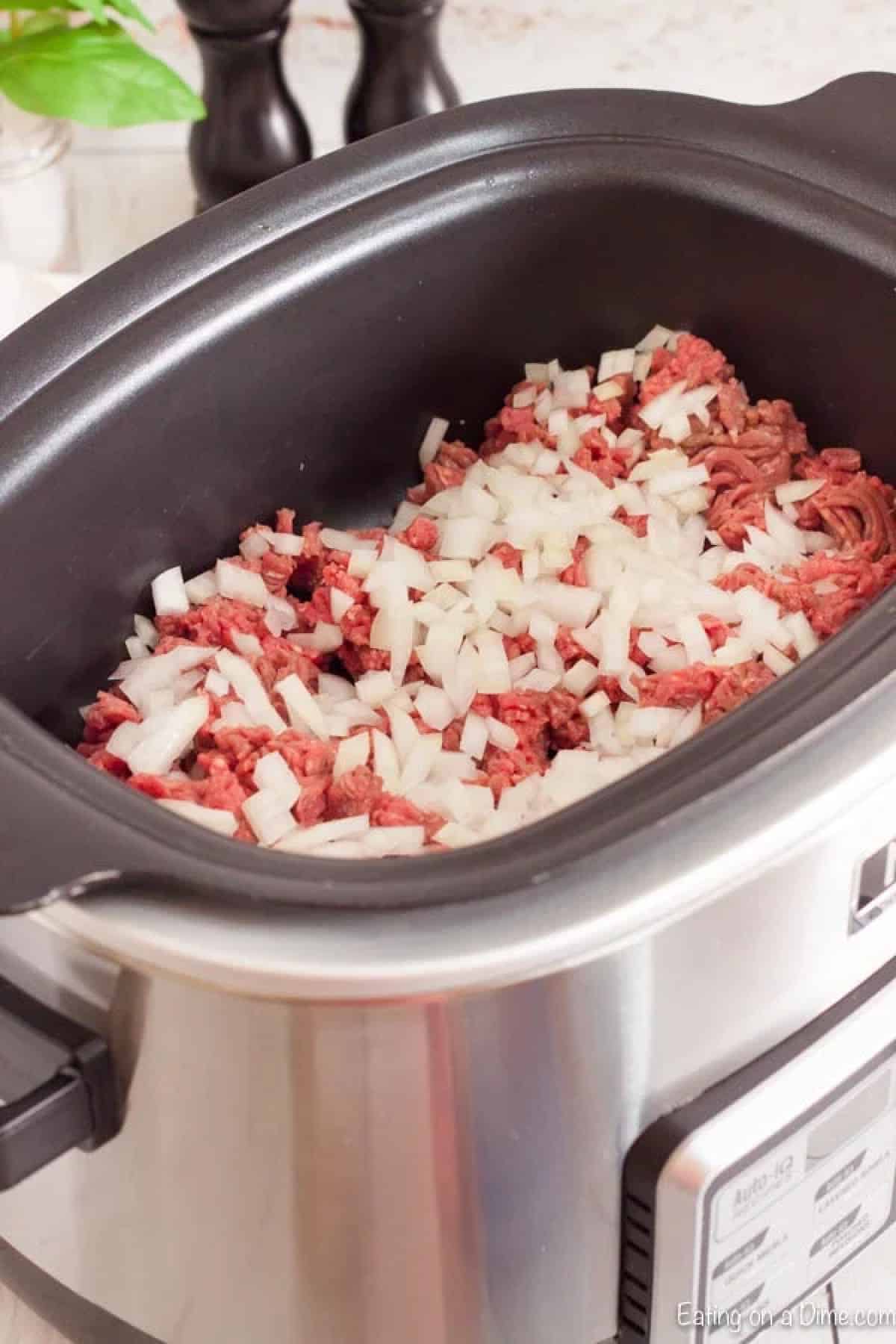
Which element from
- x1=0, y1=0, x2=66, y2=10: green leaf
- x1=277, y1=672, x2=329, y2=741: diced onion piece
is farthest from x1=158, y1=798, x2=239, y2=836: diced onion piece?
x1=0, y1=0, x2=66, y2=10: green leaf

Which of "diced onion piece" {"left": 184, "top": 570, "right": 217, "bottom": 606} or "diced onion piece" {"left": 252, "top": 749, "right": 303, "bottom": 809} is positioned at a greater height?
"diced onion piece" {"left": 184, "top": 570, "right": 217, "bottom": 606}

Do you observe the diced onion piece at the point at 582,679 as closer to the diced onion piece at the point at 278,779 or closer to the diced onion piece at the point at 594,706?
the diced onion piece at the point at 594,706

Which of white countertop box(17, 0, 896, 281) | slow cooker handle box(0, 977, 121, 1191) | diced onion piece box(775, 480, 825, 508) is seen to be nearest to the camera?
slow cooker handle box(0, 977, 121, 1191)

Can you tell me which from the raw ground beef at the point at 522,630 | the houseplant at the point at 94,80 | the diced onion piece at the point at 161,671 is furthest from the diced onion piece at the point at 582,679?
the houseplant at the point at 94,80

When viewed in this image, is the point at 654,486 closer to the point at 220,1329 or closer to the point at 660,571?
the point at 660,571

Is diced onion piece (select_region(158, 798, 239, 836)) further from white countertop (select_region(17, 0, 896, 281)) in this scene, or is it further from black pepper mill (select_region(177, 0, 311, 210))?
white countertop (select_region(17, 0, 896, 281))

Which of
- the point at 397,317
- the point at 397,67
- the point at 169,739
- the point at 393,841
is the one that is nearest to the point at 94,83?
the point at 397,67
